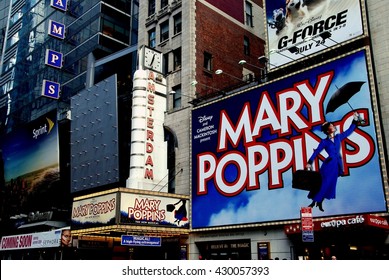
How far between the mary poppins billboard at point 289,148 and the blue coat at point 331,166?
57 millimetres

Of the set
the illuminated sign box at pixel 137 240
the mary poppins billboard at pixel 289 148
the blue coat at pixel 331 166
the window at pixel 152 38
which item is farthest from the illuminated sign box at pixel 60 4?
the blue coat at pixel 331 166

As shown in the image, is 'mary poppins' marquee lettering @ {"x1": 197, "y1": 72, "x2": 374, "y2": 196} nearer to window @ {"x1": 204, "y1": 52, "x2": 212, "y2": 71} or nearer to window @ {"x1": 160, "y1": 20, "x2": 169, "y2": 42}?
window @ {"x1": 204, "y1": 52, "x2": 212, "y2": 71}

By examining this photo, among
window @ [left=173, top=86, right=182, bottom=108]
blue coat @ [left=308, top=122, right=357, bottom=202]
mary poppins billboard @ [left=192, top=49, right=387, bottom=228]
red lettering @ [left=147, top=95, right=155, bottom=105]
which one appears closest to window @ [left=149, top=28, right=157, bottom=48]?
window @ [left=173, top=86, right=182, bottom=108]

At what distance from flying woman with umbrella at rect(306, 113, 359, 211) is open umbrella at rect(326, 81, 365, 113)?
1.05 metres

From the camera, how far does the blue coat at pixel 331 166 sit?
24.5 metres

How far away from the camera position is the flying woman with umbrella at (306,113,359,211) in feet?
80.4

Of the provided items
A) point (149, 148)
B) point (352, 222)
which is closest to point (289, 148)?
point (352, 222)

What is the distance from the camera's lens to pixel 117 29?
2354 inches

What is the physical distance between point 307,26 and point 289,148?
873cm

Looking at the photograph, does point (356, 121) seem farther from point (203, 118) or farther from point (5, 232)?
point (5, 232)

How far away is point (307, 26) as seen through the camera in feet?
96.7

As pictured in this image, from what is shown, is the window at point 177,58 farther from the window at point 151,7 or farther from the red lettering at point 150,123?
the window at point 151,7

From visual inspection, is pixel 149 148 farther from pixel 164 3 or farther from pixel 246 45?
pixel 246 45

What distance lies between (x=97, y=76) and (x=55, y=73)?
10972 millimetres
